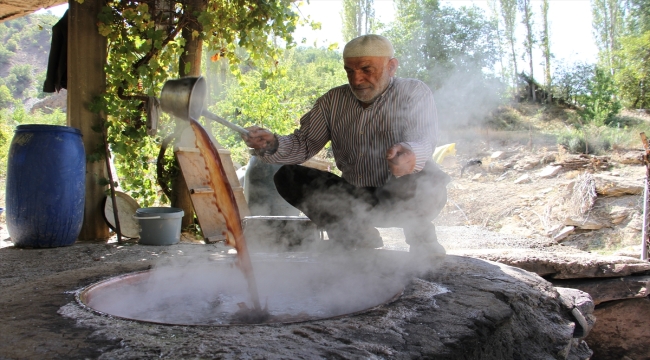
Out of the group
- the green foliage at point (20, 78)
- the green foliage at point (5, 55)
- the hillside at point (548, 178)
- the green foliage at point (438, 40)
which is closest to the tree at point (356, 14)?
the green foliage at point (438, 40)

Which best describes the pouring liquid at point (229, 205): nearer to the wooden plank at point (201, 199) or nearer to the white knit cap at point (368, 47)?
the white knit cap at point (368, 47)

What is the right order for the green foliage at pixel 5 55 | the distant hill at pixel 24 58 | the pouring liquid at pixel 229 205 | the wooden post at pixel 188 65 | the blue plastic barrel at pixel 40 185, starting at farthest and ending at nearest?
the green foliage at pixel 5 55 < the distant hill at pixel 24 58 < the wooden post at pixel 188 65 < the blue plastic barrel at pixel 40 185 < the pouring liquid at pixel 229 205

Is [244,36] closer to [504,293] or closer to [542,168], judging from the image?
[504,293]

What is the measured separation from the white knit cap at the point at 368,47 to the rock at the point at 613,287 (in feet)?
6.11

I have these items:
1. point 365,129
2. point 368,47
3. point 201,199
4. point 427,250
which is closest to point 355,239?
point 427,250

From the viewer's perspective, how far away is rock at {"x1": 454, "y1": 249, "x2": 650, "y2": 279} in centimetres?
294

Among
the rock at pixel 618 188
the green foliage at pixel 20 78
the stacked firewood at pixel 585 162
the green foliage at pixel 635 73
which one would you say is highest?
the green foliage at pixel 20 78

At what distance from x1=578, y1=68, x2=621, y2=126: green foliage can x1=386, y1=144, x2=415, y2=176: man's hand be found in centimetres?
1615

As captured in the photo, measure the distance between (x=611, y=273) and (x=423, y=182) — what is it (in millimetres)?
1528

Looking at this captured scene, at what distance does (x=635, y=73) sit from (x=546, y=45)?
6.11 meters

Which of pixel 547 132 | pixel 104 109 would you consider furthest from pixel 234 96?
pixel 547 132

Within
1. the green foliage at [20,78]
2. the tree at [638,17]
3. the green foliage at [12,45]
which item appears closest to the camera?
the tree at [638,17]

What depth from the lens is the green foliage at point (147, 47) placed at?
4195mm

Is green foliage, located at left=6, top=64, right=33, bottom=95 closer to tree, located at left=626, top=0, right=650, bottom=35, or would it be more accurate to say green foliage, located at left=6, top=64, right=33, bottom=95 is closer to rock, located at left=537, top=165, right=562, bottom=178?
rock, located at left=537, top=165, right=562, bottom=178
